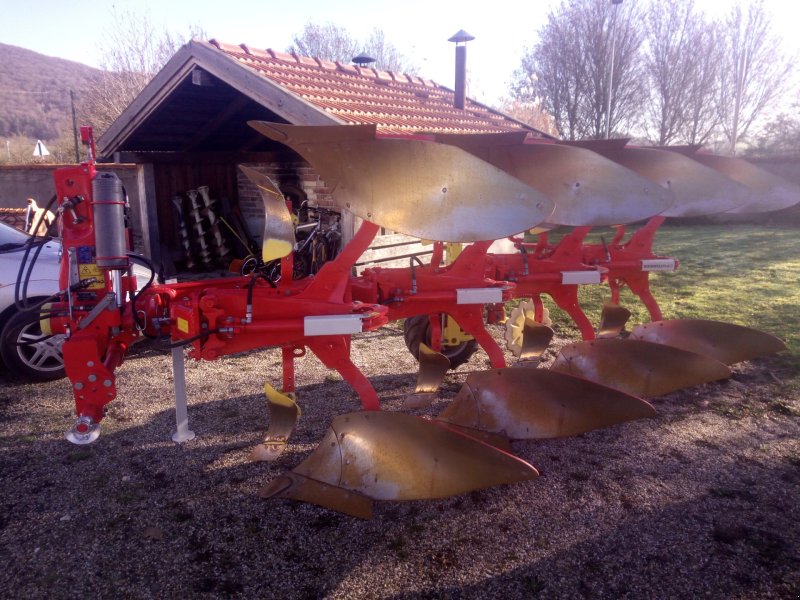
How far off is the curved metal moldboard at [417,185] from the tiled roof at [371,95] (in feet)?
6.20

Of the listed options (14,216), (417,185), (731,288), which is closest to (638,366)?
(417,185)

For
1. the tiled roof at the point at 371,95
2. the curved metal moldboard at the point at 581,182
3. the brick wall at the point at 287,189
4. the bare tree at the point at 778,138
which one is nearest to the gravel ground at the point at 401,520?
the curved metal moldboard at the point at 581,182

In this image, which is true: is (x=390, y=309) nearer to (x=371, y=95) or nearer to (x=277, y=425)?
(x=277, y=425)

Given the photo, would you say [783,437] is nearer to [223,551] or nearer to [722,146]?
[223,551]

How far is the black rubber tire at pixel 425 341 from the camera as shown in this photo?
16.6ft

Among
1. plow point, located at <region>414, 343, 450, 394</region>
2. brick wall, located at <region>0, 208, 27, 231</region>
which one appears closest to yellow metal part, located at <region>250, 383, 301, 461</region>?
plow point, located at <region>414, 343, 450, 394</region>

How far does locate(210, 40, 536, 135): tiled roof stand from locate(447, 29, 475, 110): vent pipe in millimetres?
144

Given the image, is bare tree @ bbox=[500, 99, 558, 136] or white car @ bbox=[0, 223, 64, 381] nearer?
white car @ bbox=[0, 223, 64, 381]

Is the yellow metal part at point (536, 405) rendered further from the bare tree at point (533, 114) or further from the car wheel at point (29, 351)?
the bare tree at point (533, 114)

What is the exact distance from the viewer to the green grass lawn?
22.5 feet

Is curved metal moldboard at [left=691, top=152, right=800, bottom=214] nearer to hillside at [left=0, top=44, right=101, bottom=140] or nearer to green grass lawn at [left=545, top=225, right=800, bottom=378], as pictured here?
green grass lawn at [left=545, top=225, right=800, bottom=378]

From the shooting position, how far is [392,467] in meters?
2.94

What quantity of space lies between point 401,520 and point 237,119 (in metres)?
6.67

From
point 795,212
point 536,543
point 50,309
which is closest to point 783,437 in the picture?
point 536,543
